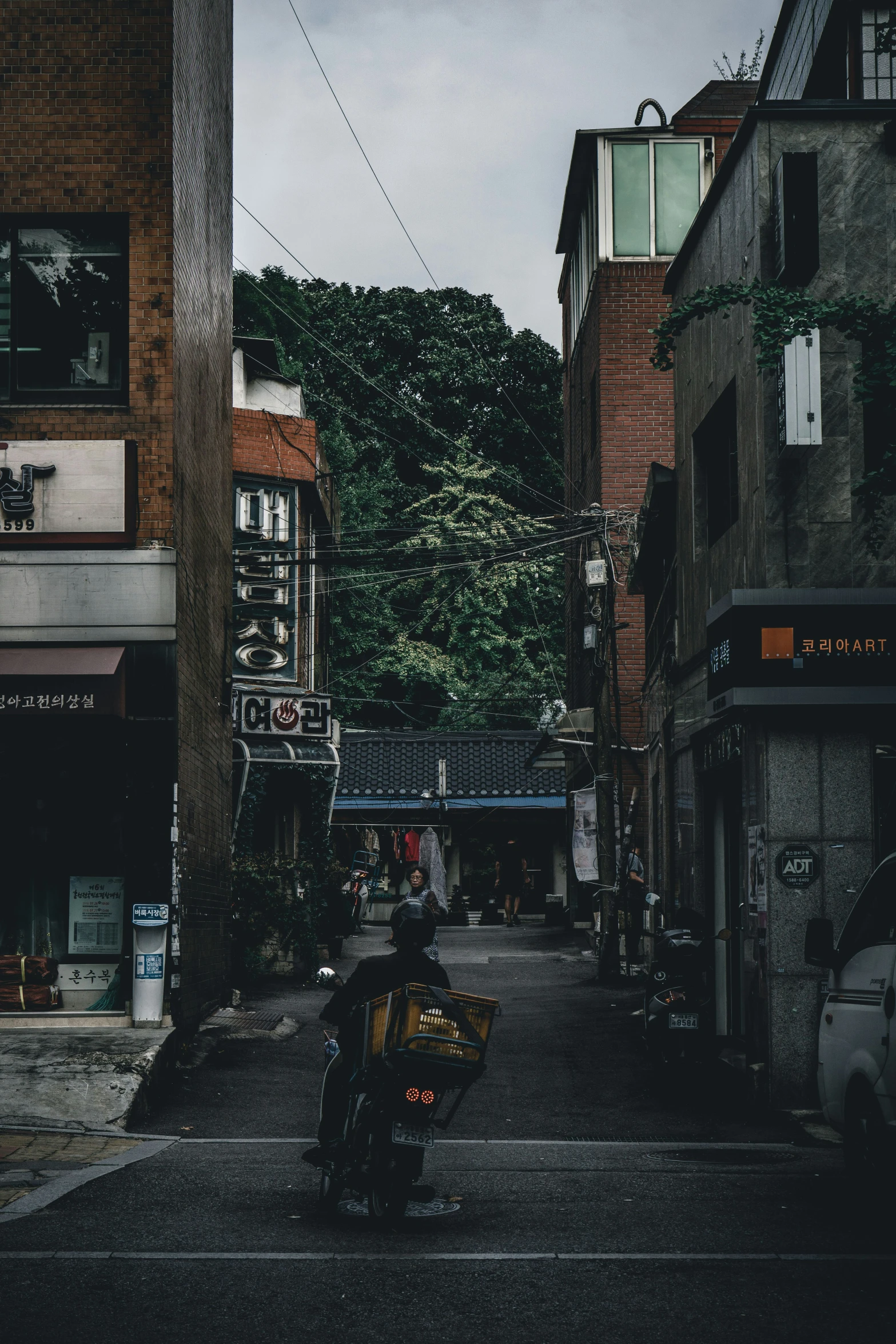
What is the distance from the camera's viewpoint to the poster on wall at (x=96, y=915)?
1408cm

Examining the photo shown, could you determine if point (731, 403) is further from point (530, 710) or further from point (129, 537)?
point (530, 710)

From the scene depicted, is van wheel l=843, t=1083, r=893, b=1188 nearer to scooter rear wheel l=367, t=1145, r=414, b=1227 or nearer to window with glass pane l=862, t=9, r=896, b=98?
scooter rear wheel l=367, t=1145, r=414, b=1227

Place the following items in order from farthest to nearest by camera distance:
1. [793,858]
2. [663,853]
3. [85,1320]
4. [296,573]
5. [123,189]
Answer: [296,573]
[663,853]
[123,189]
[793,858]
[85,1320]

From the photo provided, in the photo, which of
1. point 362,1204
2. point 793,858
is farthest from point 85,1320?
point 793,858

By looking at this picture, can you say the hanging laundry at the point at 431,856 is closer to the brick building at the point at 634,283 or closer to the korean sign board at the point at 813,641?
the brick building at the point at 634,283

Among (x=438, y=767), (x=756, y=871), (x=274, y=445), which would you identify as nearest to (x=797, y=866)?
(x=756, y=871)

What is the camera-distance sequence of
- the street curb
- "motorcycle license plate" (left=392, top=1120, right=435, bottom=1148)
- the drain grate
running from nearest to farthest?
"motorcycle license plate" (left=392, top=1120, right=435, bottom=1148) < the street curb < the drain grate

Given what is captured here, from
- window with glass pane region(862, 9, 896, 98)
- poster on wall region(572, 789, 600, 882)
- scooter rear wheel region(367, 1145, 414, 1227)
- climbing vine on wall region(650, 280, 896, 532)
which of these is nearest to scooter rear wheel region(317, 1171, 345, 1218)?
scooter rear wheel region(367, 1145, 414, 1227)

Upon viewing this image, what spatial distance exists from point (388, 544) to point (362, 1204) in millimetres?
36414

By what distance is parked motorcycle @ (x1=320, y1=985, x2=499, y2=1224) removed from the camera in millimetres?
7543

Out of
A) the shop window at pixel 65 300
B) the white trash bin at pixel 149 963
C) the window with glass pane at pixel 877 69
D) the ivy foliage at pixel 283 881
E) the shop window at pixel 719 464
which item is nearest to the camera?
the white trash bin at pixel 149 963

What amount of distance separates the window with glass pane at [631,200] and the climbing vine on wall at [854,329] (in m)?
21.5

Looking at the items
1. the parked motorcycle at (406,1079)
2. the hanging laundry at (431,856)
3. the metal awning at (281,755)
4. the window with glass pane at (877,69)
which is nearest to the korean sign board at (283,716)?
the metal awning at (281,755)

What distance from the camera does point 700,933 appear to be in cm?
1382
